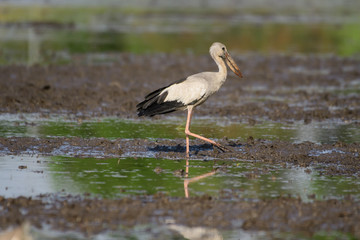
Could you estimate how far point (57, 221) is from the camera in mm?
7406

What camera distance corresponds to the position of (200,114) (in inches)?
599

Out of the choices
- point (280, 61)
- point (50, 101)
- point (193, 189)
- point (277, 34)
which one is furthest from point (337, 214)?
point (277, 34)

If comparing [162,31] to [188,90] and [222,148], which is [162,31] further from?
[188,90]

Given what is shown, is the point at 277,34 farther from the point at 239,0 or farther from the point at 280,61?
the point at 239,0

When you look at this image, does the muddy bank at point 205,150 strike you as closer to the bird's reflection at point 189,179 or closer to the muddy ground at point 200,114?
the muddy ground at point 200,114

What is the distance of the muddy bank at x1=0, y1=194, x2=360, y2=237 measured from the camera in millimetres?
7406

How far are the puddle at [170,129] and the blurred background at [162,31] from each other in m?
9.07

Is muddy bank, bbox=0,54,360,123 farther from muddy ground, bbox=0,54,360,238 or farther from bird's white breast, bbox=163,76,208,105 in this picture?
bird's white breast, bbox=163,76,208,105

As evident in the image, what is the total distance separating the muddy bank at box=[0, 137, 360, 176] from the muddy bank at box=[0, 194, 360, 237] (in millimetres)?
2309

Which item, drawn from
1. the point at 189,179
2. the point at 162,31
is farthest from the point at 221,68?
the point at 162,31

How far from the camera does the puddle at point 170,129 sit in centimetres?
1264

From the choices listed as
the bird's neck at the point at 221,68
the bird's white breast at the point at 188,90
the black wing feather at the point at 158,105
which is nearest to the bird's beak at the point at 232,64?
the bird's neck at the point at 221,68

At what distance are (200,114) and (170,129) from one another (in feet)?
5.78

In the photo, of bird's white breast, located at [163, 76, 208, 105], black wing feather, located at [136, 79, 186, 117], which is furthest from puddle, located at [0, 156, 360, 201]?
bird's white breast, located at [163, 76, 208, 105]
